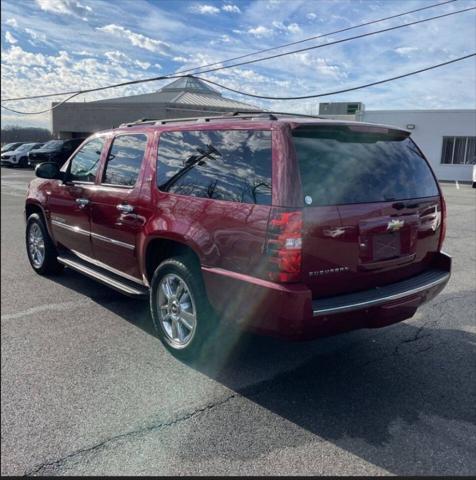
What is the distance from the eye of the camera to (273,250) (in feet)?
9.65

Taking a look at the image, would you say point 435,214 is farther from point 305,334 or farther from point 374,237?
point 305,334

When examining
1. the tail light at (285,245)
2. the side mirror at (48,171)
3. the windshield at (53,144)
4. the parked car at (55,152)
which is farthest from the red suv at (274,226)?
the windshield at (53,144)

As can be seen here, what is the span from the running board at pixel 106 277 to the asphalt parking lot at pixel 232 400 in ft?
1.29

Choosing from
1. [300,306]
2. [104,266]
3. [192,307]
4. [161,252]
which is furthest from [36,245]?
[300,306]

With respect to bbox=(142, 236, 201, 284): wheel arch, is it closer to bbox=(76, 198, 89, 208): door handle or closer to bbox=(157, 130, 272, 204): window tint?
bbox=(157, 130, 272, 204): window tint

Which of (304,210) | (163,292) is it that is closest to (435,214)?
(304,210)

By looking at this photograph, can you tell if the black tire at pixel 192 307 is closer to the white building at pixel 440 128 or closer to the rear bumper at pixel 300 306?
the rear bumper at pixel 300 306

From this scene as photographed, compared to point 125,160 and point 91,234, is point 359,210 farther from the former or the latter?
point 91,234

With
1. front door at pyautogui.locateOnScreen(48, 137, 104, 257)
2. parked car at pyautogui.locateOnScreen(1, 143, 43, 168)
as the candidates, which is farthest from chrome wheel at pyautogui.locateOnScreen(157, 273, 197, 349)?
parked car at pyautogui.locateOnScreen(1, 143, 43, 168)

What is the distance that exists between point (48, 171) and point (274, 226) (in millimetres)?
3604

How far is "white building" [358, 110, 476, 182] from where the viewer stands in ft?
19.0

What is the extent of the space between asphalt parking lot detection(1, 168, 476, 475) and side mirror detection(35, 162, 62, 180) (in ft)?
5.16

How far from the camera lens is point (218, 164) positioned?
3.50 metres

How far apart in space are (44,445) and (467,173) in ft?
24.0
